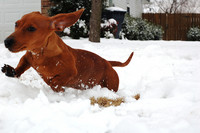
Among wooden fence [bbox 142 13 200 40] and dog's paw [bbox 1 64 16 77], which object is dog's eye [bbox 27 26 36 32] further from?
wooden fence [bbox 142 13 200 40]

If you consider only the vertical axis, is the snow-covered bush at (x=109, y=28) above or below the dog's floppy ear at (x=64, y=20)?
above

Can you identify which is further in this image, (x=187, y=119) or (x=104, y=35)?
(x=104, y=35)

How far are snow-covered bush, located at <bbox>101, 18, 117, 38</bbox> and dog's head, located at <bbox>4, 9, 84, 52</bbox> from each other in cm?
774

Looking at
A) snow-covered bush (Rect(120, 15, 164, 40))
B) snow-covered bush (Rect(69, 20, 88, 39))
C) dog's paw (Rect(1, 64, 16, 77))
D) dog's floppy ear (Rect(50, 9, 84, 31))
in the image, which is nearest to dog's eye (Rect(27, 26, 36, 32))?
dog's floppy ear (Rect(50, 9, 84, 31))

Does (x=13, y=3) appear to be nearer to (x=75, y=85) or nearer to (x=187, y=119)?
(x=75, y=85)

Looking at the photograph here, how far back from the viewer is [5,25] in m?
8.95

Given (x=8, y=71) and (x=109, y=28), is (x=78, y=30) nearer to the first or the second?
(x=109, y=28)

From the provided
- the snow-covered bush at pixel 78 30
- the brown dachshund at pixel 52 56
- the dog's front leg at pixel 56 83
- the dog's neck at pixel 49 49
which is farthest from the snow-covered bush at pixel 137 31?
the dog's neck at pixel 49 49

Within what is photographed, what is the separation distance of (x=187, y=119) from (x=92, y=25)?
5.82m

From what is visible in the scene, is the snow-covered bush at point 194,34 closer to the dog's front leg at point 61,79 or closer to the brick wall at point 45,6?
the brick wall at point 45,6

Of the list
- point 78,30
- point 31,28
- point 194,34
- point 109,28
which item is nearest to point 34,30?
point 31,28

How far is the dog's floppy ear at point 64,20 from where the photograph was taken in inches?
79.7

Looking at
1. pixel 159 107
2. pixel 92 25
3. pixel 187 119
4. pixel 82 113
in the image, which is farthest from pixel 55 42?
pixel 92 25

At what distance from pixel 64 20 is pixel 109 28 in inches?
315
